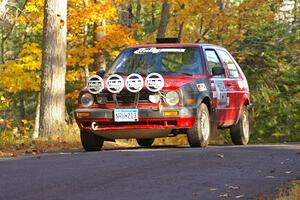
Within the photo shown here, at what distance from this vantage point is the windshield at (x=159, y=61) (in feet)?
42.9

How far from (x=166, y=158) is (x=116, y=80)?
2.65 m

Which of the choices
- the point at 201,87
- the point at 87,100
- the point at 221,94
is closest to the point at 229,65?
the point at 221,94

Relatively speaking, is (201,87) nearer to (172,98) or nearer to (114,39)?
(172,98)

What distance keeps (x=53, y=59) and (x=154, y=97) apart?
5.10m

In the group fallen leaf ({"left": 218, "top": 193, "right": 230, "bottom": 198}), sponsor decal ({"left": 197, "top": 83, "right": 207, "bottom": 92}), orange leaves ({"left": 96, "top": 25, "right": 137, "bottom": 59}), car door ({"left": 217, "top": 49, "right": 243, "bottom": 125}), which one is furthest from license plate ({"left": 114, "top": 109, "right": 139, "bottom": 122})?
orange leaves ({"left": 96, "top": 25, "right": 137, "bottom": 59})

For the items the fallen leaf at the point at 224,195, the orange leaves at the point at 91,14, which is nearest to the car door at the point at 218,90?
the fallen leaf at the point at 224,195

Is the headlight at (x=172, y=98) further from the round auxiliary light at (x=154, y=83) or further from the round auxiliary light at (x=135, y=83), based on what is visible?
the round auxiliary light at (x=135, y=83)

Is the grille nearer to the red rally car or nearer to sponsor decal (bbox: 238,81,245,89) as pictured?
the red rally car

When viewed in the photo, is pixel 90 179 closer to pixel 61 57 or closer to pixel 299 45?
pixel 61 57

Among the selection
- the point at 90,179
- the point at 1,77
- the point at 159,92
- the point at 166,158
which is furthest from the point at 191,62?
the point at 1,77

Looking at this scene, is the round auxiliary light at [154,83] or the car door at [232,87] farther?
the car door at [232,87]

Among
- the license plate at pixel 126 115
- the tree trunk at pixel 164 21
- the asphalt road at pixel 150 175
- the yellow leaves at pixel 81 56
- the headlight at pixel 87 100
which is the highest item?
the tree trunk at pixel 164 21

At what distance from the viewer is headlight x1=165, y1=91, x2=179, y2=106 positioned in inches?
476

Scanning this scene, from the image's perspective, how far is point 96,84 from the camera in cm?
1234
